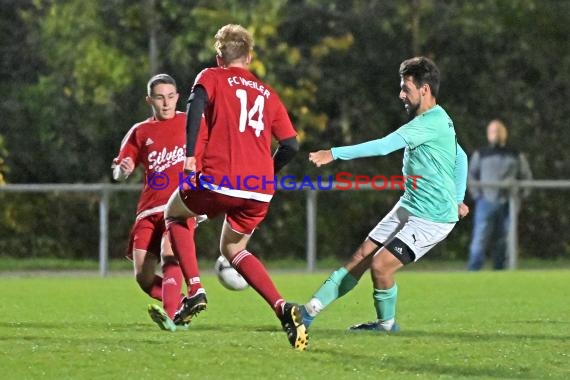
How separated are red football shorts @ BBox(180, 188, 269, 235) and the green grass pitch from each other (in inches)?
27.6

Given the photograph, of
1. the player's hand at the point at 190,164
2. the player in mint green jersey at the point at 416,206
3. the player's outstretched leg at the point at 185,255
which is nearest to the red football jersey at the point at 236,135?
the player's hand at the point at 190,164

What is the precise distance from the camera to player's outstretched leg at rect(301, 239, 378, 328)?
956 centimetres

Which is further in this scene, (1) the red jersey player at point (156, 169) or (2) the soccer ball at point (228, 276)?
(1) the red jersey player at point (156, 169)

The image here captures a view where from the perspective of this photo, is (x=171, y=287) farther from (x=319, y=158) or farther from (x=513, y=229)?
(x=513, y=229)

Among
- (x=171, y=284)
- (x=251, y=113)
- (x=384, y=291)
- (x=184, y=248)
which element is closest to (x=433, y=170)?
(x=384, y=291)

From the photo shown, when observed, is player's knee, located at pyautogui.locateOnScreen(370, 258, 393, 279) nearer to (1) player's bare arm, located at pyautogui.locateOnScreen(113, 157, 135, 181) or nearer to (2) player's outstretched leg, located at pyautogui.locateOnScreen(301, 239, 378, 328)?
(2) player's outstretched leg, located at pyautogui.locateOnScreen(301, 239, 378, 328)

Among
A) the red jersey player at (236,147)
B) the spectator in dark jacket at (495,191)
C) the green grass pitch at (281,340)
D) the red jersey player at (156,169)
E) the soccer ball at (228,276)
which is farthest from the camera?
the spectator in dark jacket at (495,191)

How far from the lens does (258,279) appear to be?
8828mm

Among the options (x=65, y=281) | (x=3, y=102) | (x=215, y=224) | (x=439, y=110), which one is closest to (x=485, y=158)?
(x=215, y=224)

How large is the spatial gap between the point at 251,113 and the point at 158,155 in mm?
1752

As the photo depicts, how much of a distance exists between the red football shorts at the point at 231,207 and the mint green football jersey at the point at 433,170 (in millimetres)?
1180

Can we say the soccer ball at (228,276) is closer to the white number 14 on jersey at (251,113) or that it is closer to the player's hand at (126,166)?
the player's hand at (126,166)

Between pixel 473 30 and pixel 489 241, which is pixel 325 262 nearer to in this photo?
pixel 489 241

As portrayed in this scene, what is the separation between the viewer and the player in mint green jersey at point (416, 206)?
9.66 metres
